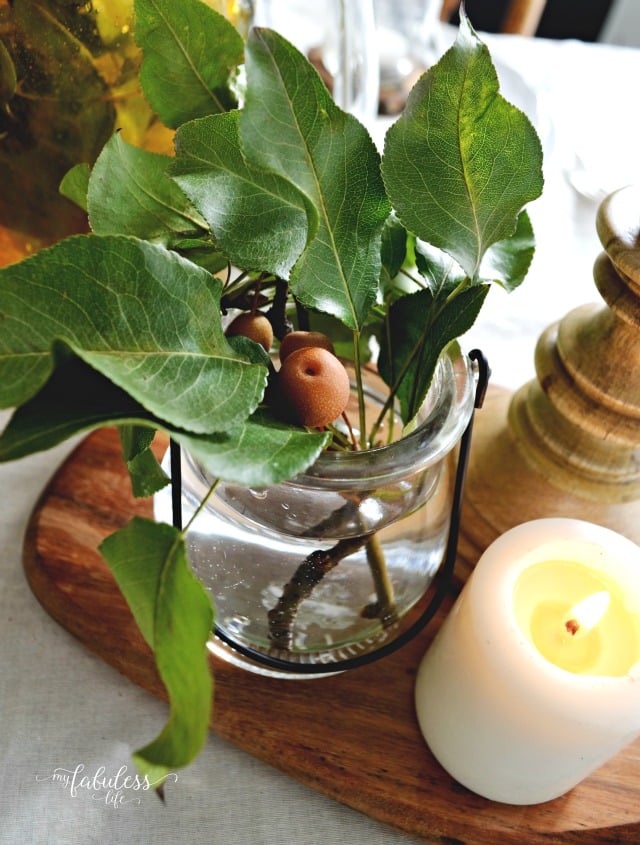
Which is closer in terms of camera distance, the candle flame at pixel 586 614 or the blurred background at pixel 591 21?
the candle flame at pixel 586 614

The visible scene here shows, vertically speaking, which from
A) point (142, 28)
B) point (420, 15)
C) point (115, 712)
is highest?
point (142, 28)

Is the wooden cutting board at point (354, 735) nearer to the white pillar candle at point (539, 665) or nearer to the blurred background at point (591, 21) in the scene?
the white pillar candle at point (539, 665)

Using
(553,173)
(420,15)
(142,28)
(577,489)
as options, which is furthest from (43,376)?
(420,15)

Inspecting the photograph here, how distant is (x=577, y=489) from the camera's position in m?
0.35

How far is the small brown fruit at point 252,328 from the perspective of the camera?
0.25 m

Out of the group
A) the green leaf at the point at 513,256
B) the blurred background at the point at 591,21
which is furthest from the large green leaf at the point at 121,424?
the blurred background at the point at 591,21

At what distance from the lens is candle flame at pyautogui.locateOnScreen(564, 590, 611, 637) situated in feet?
0.89

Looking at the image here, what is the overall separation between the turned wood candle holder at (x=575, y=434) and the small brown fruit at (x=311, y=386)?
0.13 meters

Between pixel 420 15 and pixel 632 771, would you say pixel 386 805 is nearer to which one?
pixel 632 771

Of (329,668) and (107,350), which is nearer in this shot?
(107,350)

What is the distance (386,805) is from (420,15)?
61 cm

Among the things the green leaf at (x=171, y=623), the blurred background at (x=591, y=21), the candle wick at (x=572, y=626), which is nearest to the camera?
the green leaf at (x=171, y=623)

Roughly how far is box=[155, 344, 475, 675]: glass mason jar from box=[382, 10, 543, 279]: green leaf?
56 millimetres

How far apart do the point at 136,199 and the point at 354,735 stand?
20 centimetres
